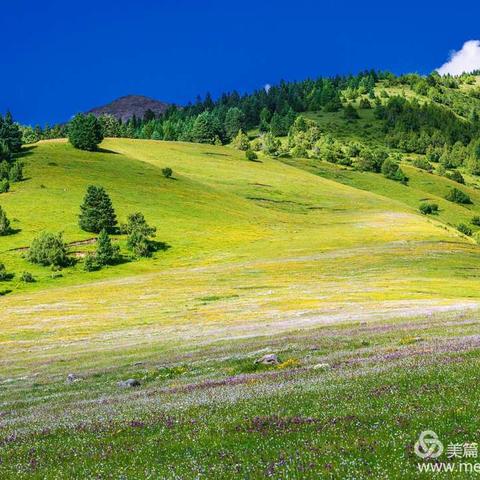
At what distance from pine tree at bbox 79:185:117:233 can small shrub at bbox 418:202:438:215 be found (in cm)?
11752

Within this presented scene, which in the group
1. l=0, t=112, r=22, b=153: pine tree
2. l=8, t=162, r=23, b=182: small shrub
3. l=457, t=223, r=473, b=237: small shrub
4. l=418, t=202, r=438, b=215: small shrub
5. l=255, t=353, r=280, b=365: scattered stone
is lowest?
l=457, t=223, r=473, b=237: small shrub

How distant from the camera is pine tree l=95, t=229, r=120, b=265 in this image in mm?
111500

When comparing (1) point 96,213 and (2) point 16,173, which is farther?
(2) point 16,173

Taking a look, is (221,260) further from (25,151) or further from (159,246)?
(25,151)

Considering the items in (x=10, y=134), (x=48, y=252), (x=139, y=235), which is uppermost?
(x=10, y=134)

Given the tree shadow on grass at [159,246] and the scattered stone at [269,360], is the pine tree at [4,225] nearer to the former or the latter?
the tree shadow on grass at [159,246]

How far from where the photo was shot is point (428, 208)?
196 metres

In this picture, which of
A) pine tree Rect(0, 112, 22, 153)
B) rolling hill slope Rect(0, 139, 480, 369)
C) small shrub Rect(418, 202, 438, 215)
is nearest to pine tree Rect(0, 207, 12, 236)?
rolling hill slope Rect(0, 139, 480, 369)

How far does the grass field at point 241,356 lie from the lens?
12.1 m

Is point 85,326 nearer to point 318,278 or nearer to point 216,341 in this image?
point 216,341

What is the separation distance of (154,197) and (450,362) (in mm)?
146213

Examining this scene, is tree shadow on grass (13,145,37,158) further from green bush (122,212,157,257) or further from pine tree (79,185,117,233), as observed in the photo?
green bush (122,212,157,257)

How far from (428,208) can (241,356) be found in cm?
18054

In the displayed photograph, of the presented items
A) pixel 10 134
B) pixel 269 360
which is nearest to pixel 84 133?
pixel 10 134
